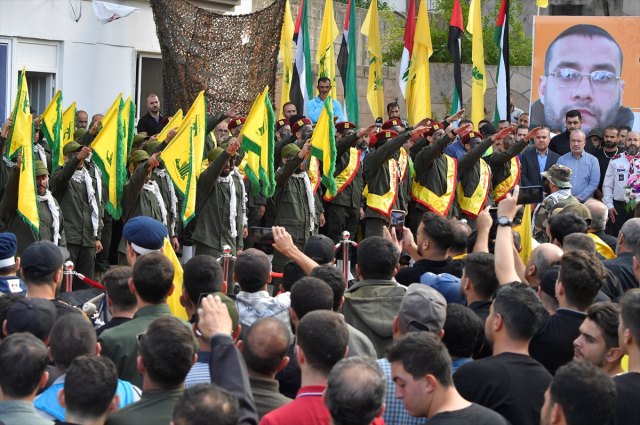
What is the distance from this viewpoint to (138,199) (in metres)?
8.80

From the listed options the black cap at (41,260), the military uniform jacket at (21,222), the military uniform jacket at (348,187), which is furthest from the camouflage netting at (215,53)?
the black cap at (41,260)

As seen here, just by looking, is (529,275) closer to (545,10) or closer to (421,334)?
(421,334)

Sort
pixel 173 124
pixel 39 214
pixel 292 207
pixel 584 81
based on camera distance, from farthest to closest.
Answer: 1. pixel 584 81
2. pixel 292 207
3. pixel 173 124
4. pixel 39 214

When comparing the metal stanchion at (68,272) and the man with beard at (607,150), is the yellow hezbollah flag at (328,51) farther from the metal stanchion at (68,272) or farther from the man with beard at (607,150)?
the metal stanchion at (68,272)

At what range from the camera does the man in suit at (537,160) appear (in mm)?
11836

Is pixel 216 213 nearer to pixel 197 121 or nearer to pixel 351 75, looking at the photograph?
pixel 197 121

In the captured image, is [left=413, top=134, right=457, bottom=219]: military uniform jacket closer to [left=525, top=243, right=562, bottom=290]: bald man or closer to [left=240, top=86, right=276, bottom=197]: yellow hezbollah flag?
[left=240, top=86, right=276, bottom=197]: yellow hezbollah flag

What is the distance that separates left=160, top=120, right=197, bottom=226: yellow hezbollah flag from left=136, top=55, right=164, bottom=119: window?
663cm

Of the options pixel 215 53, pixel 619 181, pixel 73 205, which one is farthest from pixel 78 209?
pixel 619 181

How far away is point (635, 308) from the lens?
12.0 ft

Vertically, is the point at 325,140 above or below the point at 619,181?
above

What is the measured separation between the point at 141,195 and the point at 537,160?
587 centimetres

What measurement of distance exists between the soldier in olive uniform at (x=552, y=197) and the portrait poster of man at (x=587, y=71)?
5.74m

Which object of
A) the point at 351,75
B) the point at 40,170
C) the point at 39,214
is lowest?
the point at 39,214
